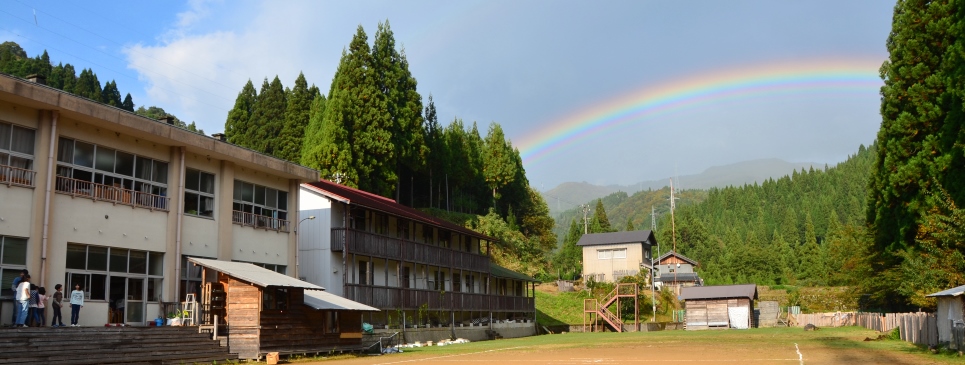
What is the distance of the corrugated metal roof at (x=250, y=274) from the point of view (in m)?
24.4

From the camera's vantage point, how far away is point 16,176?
20.9 meters

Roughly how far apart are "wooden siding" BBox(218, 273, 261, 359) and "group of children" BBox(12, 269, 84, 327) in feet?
15.5

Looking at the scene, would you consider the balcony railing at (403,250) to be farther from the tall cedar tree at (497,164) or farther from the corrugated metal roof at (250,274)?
the tall cedar tree at (497,164)

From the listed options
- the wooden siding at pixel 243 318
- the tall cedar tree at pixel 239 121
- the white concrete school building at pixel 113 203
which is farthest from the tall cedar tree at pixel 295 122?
the wooden siding at pixel 243 318

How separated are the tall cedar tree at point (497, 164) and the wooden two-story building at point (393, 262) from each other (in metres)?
32.3

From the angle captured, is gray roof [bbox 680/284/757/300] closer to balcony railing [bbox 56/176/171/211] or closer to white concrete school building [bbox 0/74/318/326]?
white concrete school building [bbox 0/74/318/326]

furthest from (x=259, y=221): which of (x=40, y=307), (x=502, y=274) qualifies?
(x=502, y=274)

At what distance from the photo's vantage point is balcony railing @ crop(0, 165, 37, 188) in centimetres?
Answer: 2064

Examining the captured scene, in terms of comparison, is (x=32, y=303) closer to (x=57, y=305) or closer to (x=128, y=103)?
(x=57, y=305)

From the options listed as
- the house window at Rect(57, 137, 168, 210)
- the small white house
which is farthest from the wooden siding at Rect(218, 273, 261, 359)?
the small white house

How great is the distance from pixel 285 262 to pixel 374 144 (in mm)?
26902

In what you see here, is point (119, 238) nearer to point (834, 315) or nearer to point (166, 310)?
point (166, 310)

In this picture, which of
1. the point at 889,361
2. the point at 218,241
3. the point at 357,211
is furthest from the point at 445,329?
the point at 889,361

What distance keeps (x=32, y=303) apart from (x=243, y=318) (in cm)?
626
